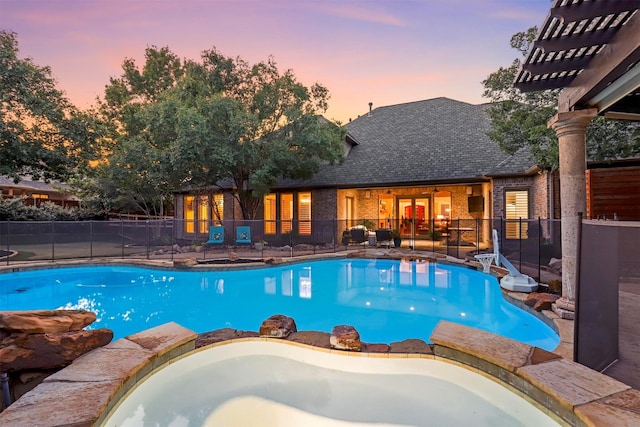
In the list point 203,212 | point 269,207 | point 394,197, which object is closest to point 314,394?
point 394,197

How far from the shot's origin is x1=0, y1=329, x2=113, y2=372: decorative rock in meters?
2.92

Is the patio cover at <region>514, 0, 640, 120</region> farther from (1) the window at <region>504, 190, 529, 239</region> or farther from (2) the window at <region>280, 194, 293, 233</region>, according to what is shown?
(2) the window at <region>280, 194, 293, 233</region>

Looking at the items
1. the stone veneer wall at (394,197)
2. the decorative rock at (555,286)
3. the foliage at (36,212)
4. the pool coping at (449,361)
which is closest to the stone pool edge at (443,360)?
the pool coping at (449,361)

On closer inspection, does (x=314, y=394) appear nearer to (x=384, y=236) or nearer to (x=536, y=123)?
(x=536, y=123)

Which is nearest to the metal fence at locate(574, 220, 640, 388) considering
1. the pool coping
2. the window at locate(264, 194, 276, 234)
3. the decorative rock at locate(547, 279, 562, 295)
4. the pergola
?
the pergola

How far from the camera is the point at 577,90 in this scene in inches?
178

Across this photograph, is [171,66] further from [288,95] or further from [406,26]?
[406,26]

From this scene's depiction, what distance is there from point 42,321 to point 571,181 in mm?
6684

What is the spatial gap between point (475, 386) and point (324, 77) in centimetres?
1428

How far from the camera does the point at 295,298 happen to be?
794 centimetres

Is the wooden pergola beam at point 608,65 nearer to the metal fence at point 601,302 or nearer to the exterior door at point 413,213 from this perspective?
the metal fence at point 601,302

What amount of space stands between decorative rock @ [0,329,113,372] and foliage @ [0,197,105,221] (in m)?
20.5

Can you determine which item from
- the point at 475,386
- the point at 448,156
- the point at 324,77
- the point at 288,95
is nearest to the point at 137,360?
the point at 475,386

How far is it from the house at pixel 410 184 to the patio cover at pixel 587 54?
8.76 meters
